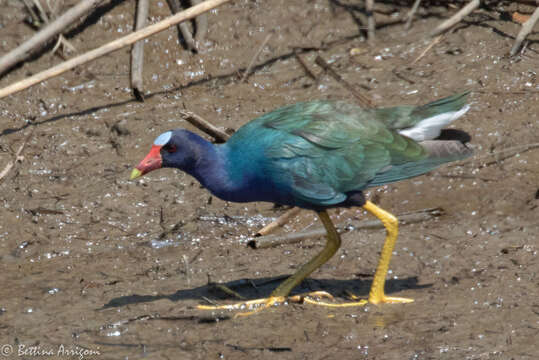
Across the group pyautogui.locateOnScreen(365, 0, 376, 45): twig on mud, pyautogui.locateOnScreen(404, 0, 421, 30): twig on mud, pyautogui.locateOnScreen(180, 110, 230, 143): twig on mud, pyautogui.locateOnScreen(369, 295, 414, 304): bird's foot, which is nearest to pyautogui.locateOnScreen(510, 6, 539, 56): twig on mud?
pyautogui.locateOnScreen(404, 0, 421, 30): twig on mud

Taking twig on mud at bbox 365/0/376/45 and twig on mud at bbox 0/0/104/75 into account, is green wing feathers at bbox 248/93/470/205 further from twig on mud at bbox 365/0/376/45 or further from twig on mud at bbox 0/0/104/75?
twig on mud at bbox 0/0/104/75

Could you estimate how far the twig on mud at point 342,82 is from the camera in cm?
591

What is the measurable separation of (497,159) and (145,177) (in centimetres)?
244

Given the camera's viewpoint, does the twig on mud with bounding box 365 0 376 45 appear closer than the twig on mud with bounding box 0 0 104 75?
No

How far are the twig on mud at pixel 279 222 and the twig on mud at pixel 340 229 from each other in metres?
0.13

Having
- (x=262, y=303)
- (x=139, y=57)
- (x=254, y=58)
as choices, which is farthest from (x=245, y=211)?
(x=139, y=57)

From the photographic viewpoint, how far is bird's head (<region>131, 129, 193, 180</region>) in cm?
412

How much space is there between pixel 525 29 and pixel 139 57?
302 cm

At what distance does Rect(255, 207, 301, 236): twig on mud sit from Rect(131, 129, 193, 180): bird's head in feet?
3.26

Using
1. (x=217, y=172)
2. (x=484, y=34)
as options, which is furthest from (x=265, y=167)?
(x=484, y=34)

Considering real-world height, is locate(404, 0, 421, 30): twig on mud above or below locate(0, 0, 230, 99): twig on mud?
below

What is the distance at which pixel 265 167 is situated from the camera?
4.04m

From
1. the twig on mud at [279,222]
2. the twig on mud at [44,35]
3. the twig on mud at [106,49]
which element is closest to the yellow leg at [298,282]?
the twig on mud at [279,222]

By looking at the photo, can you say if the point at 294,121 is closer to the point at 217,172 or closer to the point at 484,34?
the point at 217,172
